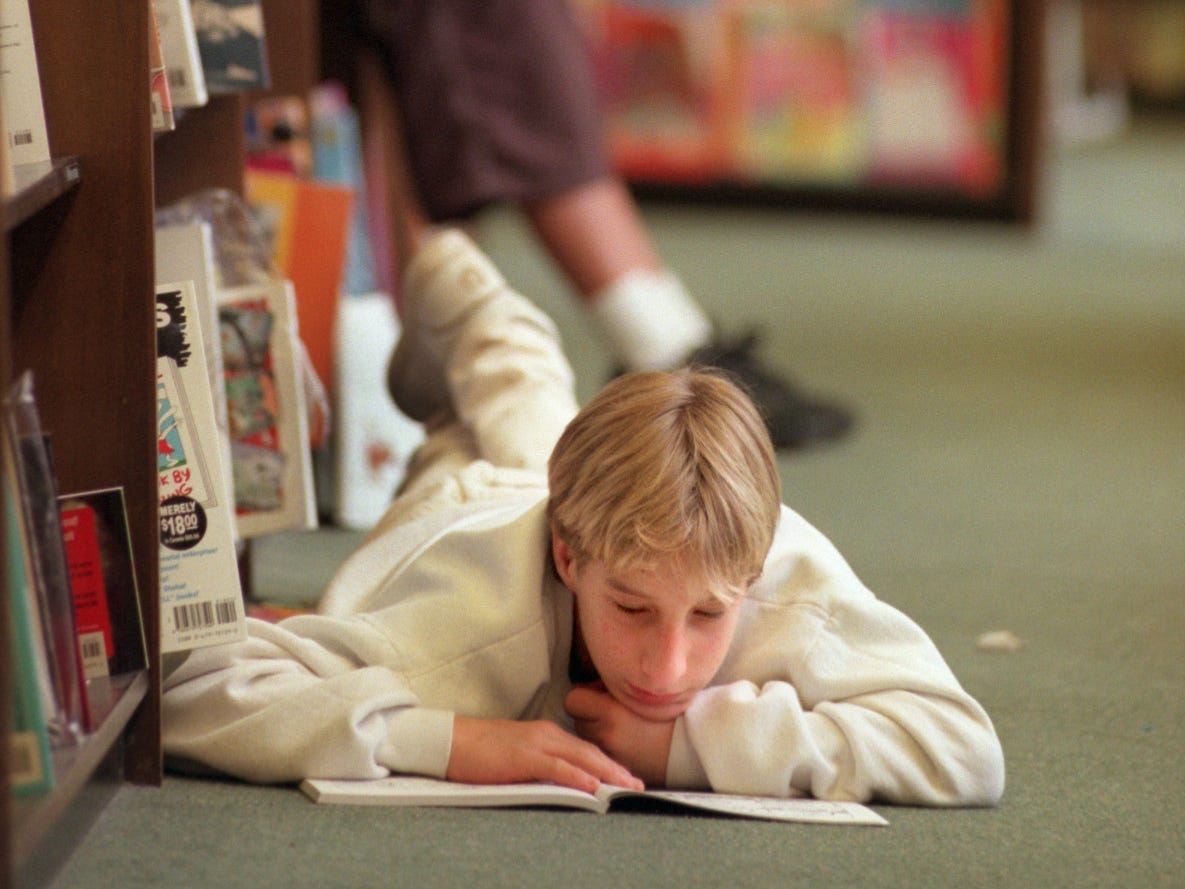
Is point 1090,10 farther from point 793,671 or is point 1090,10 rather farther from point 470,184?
point 793,671

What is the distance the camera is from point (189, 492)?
48.1 inches

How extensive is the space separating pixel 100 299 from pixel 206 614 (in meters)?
0.24

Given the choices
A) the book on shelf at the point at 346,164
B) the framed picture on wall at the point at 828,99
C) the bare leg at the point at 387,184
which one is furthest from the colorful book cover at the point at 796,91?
the book on shelf at the point at 346,164

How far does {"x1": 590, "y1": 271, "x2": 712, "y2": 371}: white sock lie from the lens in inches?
97.0

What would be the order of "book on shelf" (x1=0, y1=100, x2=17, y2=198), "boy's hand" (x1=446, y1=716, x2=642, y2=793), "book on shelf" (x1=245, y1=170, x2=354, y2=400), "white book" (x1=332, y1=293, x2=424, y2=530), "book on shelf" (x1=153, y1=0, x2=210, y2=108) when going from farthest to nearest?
"white book" (x1=332, y1=293, x2=424, y2=530)
"book on shelf" (x1=245, y1=170, x2=354, y2=400)
"book on shelf" (x1=153, y1=0, x2=210, y2=108)
"boy's hand" (x1=446, y1=716, x2=642, y2=793)
"book on shelf" (x1=0, y1=100, x2=17, y2=198)

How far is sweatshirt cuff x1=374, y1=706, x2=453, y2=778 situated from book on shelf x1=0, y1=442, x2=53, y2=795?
0.27 meters

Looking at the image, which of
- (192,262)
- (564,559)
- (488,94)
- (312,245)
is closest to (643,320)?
(488,94)

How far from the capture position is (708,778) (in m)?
1.23

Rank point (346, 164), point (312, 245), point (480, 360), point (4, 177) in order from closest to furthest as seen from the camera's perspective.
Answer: point (4, 177), point (480, 360), point (312, 245), point (346, 164)

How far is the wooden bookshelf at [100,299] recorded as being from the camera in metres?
1.12

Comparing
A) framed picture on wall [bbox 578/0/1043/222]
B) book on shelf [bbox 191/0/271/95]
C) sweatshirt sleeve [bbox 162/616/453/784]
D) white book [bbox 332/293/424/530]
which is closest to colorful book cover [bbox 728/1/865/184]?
framed picture on wall [bbox 578/0/1043/222]

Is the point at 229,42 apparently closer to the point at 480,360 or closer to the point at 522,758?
the point at 480,360

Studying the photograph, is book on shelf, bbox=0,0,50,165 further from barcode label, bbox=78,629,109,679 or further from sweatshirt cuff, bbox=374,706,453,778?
sweatshirt cuff, bbox=374,706,453,778

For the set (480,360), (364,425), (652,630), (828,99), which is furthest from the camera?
(828,99)
